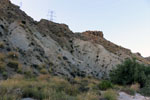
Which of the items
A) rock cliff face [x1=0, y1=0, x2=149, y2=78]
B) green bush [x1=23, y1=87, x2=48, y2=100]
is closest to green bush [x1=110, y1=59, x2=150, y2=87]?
rock cliff face [x1=0, y1=0, x2=149, y2=78]

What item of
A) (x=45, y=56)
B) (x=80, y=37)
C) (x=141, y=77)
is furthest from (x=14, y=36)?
(x=80, y=37)

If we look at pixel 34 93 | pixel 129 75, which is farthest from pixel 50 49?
Answer: pixel 34 93

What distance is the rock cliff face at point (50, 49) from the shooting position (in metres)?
22.3

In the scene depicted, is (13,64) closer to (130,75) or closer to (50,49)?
(50,49)

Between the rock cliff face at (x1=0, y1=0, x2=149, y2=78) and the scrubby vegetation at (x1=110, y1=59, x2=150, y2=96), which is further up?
the rock cliff face at (x1=0, y1=0, x2=149, y2=78)

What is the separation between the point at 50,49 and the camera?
94.7ft

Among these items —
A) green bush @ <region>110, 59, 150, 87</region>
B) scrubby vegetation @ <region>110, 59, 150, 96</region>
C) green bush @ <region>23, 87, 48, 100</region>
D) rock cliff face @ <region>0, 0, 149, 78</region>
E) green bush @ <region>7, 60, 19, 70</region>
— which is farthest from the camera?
rock cliff face @ <region>0, 0, 149, 78</region>

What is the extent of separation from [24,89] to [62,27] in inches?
1274

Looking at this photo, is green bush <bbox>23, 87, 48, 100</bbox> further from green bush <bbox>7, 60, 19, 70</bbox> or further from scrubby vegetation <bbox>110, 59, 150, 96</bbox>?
scrubby vegetation <bbox>110, 59, 150, 96</bbox>

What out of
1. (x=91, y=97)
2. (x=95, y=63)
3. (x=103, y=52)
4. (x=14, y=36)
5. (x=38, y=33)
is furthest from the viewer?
(x=103, y=52)

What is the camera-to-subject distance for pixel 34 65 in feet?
70.9

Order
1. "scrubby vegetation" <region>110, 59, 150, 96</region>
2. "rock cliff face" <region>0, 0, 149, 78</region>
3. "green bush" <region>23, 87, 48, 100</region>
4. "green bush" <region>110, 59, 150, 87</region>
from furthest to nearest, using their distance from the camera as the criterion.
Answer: "rock cliff face" <region>0, 0, 149, 78</region> < "green bush" <region>110, 59, 150, 87</region> < "scrubby vegetation" <region>110, 59, 150, 96</region> < "green bush" <region>23, 87, 48, 100</region>

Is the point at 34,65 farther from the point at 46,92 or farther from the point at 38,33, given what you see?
the point at 46,92

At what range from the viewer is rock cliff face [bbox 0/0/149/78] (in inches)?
878
